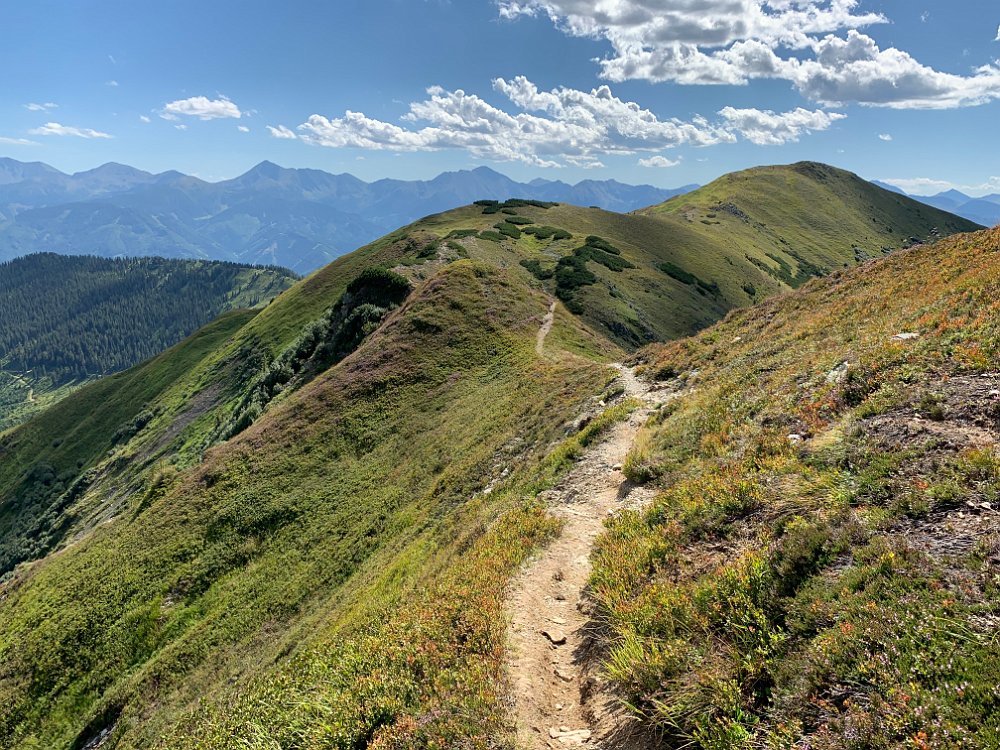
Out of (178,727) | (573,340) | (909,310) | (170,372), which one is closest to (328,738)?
(178,727)

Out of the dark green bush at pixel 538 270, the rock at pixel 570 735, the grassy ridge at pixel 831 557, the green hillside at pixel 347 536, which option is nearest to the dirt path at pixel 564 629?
the rock at pixel 570 735

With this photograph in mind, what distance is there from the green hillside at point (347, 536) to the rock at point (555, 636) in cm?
100

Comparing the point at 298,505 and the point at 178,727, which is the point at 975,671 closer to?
the point at 178,727

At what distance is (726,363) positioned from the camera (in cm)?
2238

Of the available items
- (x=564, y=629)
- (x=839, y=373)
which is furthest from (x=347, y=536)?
(x=839, y=373)

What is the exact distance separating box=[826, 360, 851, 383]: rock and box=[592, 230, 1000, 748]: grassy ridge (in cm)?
13

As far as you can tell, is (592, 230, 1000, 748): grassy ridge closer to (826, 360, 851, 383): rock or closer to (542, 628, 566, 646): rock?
(826, 360, 851, 383): rock

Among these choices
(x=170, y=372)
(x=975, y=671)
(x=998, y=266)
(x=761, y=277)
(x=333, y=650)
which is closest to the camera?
(x=975, y=671)

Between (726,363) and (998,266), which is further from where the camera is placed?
(726,363)

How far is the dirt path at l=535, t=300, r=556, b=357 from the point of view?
145 feet

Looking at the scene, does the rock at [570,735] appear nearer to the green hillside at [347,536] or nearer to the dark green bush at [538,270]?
the green hillside at [347,536]

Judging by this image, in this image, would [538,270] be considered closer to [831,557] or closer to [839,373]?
[839,373]

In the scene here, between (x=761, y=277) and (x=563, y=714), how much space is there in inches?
5264

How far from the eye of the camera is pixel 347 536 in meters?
28.5
